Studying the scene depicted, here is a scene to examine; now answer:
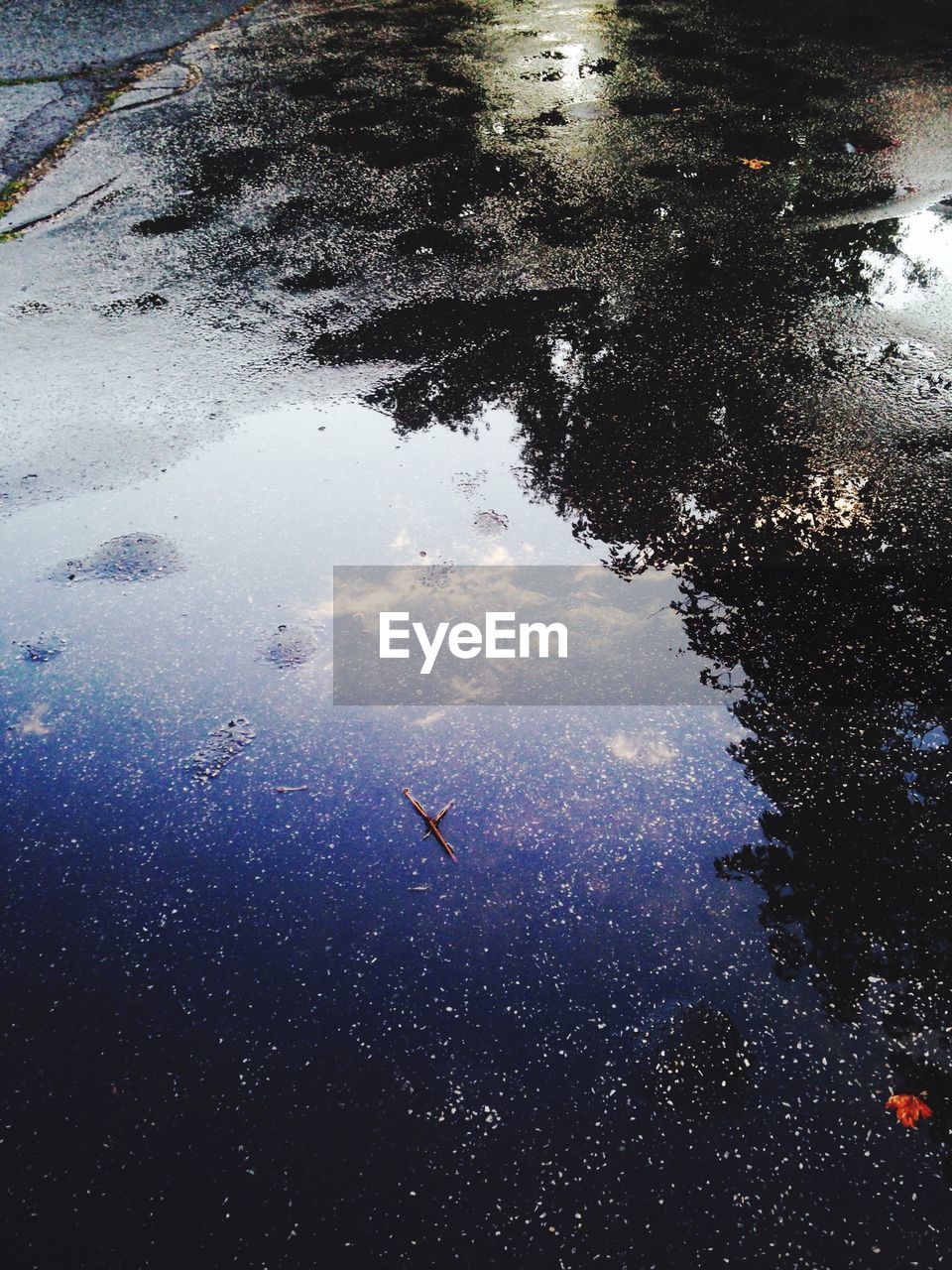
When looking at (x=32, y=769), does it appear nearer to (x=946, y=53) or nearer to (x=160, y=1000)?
(x=160, y=1000)

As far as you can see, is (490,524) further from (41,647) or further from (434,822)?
(41,647)

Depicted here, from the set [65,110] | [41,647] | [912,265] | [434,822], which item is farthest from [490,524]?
[65,110]

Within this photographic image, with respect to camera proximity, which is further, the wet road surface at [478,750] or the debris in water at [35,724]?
the debris in water at [35,724]

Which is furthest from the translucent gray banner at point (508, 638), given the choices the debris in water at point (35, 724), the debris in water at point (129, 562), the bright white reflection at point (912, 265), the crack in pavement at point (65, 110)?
the crack in pavement at point (65, 110)

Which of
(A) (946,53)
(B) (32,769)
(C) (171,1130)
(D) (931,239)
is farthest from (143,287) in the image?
(A) (946,53)

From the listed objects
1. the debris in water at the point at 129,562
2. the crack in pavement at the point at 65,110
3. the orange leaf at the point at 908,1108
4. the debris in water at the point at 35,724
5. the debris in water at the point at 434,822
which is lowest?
the orange leaf at the point at 908,1108
